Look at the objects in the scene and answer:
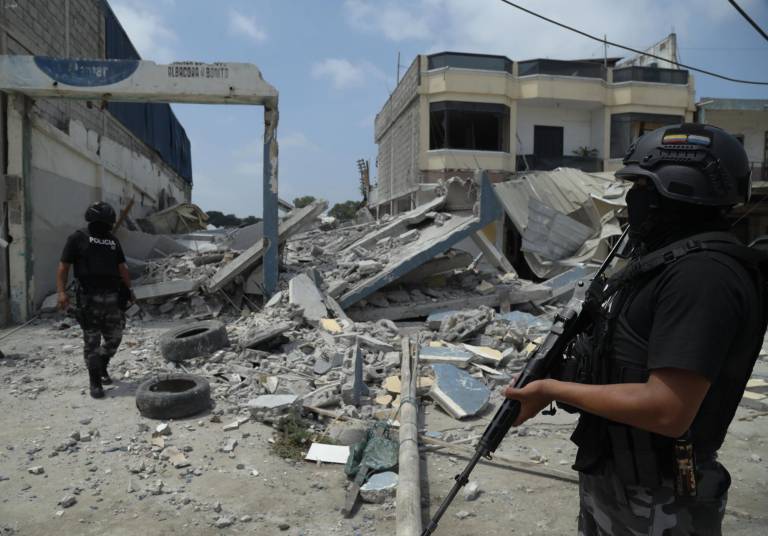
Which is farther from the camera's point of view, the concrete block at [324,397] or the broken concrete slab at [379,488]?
the concrete block at [324,397]

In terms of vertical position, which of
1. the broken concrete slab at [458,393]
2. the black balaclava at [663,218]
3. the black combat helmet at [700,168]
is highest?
the black combat helmet at [700,168]

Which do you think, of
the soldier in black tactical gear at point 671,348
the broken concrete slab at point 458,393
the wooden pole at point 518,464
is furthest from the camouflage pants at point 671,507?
the broken concrete slab at point 458,393

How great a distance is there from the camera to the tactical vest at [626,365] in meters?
1.26

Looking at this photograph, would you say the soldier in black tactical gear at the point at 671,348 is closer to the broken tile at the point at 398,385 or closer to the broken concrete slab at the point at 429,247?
the broken tile at the point at 398,385

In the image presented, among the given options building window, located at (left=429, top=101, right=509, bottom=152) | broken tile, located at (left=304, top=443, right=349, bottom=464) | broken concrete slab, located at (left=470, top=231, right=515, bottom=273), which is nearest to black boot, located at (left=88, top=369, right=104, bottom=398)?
broken tile, located at (left=304, top=443, right=349, bottom=464)

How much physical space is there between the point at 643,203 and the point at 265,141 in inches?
289

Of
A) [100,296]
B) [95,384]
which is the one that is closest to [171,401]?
[95,384]

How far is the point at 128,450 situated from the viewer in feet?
12.0

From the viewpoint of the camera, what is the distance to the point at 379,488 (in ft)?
10.3

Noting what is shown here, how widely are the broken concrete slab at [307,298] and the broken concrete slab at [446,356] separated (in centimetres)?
162

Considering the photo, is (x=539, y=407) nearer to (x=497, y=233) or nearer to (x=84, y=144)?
(x=84, y=144)

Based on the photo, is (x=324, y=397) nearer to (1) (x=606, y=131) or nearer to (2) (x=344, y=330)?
(2) (x=344, y=330)

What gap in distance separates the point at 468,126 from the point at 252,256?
13.9 meters

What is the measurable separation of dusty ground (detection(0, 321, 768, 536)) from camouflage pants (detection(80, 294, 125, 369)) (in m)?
0.40
